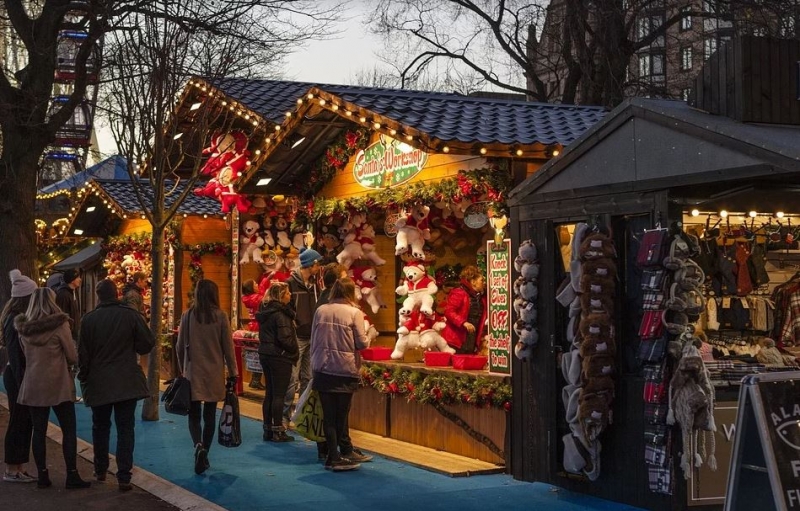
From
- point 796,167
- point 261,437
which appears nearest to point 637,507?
point 796,167

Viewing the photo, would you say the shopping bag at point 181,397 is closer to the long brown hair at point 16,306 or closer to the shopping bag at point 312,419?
the shopping bag at point 312,419

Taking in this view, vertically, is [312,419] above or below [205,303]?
below

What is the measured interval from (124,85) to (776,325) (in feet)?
28.0

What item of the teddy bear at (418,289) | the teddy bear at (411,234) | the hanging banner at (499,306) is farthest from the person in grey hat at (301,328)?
the hanging banner at (499,306)

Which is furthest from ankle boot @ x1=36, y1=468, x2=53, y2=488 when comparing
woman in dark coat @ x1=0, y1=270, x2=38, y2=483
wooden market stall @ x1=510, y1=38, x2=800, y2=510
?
wooden market stall @ x1=510, y1=38, x2=800, y2=510

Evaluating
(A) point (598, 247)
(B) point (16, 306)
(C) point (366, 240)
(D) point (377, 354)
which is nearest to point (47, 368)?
(B) point (16, 306)

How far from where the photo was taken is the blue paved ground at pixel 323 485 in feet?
29.7

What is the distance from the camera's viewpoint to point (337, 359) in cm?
1040

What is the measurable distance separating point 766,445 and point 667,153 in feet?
8.45

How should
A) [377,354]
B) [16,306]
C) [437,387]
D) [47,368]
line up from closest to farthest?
[47,368], [16,306], [437,387], [377,354]

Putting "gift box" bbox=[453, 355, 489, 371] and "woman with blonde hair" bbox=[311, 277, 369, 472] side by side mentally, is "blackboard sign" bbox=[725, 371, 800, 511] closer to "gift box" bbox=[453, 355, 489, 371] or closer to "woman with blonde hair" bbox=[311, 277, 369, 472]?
"woman with blonde hair" bbox=[311, 277, 369, 472]

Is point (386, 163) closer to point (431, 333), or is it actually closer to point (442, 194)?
point (442, 194)

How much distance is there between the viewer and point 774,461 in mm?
6285

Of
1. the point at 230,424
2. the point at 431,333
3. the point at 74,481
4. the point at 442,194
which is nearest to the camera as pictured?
the point at 74,481
